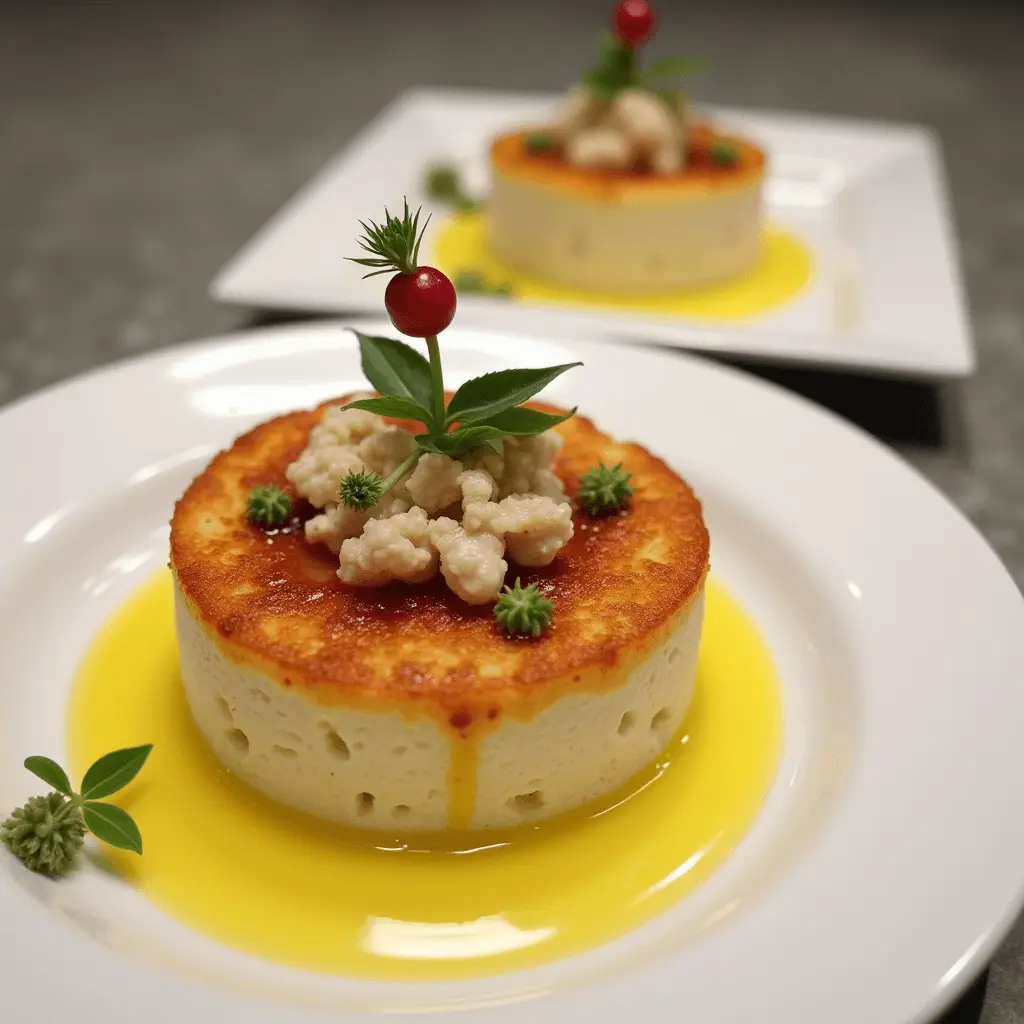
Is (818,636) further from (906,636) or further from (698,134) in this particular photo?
(698,134)

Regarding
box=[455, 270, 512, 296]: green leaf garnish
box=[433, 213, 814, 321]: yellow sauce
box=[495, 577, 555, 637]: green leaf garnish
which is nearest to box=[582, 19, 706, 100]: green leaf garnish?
box=[433, 213, 814, 321]: yellow sauce

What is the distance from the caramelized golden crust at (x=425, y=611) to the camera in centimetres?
245

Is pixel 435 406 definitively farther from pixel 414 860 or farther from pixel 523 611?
pixel 414 860

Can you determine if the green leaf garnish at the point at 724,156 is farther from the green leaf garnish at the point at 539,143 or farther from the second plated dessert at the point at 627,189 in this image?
the green leaf garnish at the point at 539,143

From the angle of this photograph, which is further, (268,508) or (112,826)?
(268,508)

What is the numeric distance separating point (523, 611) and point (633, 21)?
365 centimetres

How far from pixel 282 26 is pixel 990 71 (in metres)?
6.00

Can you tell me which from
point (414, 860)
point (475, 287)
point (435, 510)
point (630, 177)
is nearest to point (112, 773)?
point (414, 860)

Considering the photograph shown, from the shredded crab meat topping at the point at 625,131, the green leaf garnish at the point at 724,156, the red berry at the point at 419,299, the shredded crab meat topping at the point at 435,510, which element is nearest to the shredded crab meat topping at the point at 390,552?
the shredded crab meat topping at the point at 435,510

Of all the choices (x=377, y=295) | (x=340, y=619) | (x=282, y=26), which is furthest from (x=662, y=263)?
(x=282, y=26)

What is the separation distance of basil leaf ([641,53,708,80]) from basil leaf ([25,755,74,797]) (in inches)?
169

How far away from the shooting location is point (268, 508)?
9.41 ft

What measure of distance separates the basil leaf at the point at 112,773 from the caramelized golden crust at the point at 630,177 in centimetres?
358

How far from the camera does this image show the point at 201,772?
2814mm
